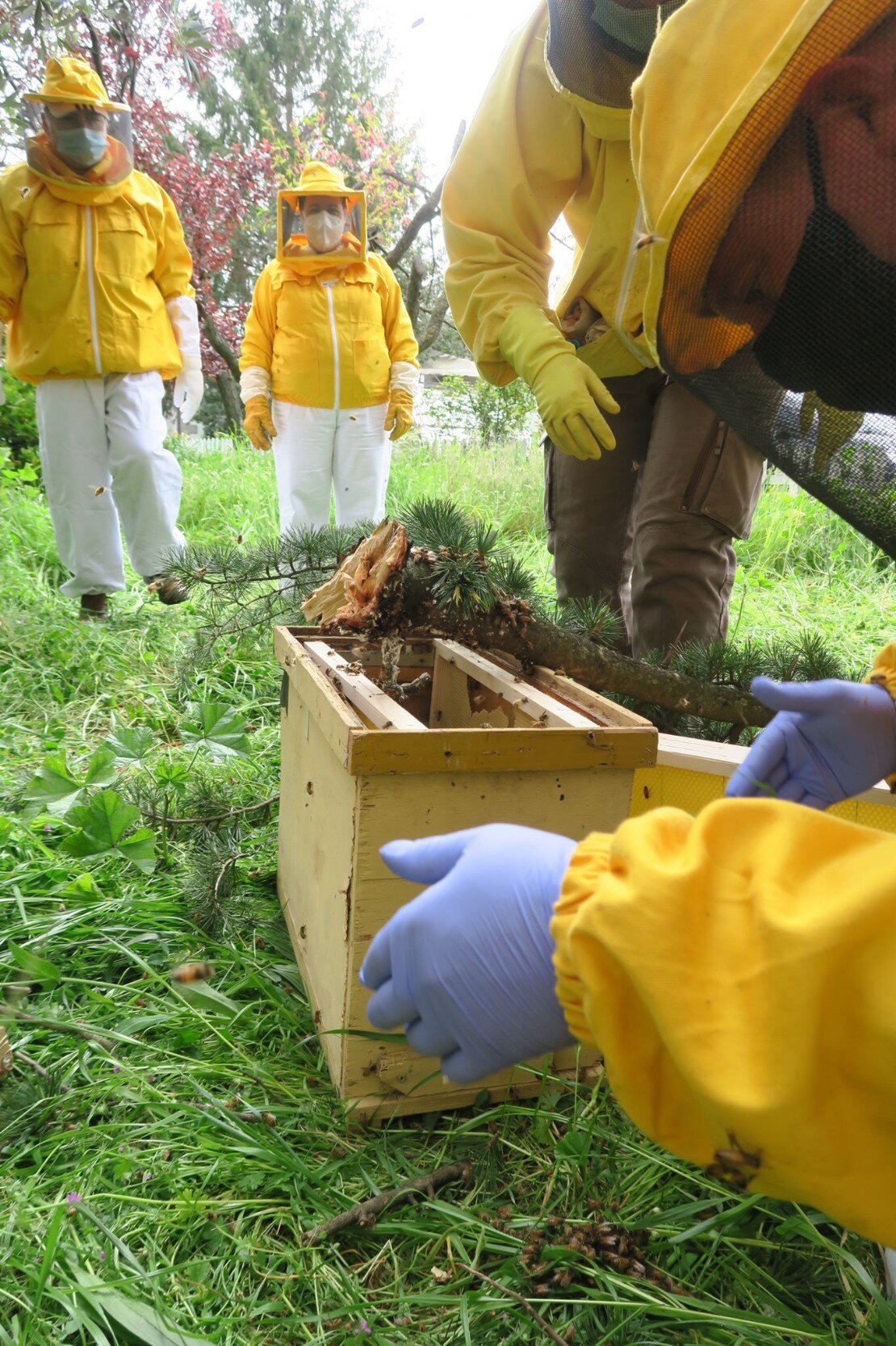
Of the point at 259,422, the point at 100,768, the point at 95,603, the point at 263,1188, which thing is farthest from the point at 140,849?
the point at 259,422

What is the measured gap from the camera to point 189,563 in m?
2.03

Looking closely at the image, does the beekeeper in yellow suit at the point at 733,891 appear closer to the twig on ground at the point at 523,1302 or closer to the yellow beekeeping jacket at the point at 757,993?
the yellow beekeeping jacket at the point at 757,993

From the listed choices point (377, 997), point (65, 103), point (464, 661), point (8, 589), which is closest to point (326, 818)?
point (464, 661)

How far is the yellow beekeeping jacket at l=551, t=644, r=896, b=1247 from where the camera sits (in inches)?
22.0

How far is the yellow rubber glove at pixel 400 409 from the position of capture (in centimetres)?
485

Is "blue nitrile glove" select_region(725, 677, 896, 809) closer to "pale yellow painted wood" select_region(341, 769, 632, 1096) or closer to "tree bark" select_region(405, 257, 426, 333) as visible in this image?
"pale yellow painted wood" select_region(341, 769, 632, 1096)

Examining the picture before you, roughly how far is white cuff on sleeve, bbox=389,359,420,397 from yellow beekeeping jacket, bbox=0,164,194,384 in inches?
49.7

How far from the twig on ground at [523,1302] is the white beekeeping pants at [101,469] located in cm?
375

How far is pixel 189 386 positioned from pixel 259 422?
0.42m

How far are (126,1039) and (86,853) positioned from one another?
652mm

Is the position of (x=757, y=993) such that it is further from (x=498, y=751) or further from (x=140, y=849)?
(x=140, y=849)

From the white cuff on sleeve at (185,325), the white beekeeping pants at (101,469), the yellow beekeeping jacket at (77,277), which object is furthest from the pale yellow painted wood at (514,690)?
the white cuff on sleeve at (185,325)

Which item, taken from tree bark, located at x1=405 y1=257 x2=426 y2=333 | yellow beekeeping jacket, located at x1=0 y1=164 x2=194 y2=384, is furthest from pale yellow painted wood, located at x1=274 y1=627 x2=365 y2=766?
tree bark, located at x1=405 y1=257 x2=426 y2=333

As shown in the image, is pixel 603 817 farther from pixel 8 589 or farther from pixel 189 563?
pixel 8 589
